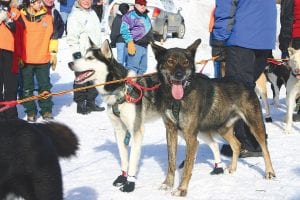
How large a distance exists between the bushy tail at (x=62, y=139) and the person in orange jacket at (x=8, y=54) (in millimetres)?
3646

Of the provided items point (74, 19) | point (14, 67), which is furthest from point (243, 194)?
point (74, 19)

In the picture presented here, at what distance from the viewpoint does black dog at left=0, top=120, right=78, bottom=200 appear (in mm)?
2959

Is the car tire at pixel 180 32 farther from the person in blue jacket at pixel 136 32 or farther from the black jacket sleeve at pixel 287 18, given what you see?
the black jacket sleeve at pixel 287 18

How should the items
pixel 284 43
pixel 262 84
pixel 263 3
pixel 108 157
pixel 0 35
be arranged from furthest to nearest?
pixel 262 84
pixel 284 43
pixel 0 35
pixel 108 157
pixel 263 3

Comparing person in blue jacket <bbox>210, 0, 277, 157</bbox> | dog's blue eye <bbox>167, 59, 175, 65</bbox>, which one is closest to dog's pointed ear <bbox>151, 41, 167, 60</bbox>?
dog's blue eye <bbox>167, 59, 175, 65</bbox>

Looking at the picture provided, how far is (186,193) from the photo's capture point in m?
4.39

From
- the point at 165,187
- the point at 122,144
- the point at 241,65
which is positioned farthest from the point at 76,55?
the point at 165,187

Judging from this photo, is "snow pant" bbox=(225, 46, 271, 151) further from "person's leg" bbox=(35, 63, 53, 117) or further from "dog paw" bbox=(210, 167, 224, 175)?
"person's leg" bbox=(35, 63, 53, 117)

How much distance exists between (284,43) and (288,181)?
3.90m

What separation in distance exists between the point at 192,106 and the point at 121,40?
4440 mm

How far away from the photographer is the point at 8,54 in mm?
7039

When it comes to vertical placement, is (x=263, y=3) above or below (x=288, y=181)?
above

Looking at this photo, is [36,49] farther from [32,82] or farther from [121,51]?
[121,51]

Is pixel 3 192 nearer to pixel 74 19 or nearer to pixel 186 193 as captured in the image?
pixel 186 193
